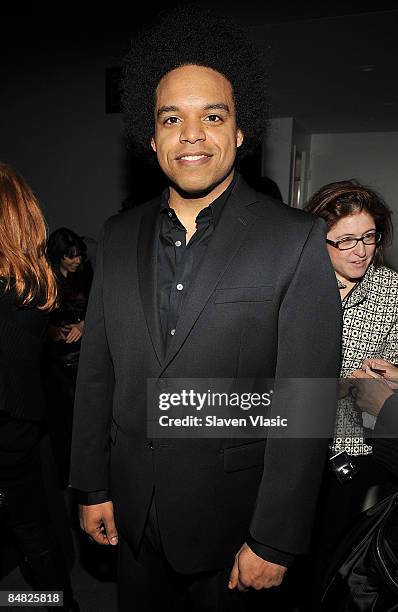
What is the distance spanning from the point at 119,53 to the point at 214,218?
3306 mm

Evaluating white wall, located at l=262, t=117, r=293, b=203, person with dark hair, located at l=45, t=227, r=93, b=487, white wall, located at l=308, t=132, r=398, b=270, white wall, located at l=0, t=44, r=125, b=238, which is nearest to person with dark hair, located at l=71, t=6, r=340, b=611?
person with dark hair, located at l=45, t=227, r=93, b=487

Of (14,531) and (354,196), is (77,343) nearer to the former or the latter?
(14,531)

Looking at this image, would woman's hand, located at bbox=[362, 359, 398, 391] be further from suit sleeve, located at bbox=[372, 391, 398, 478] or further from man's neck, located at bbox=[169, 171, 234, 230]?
man's neck, located at bbox=[169, 171, 234, 230]

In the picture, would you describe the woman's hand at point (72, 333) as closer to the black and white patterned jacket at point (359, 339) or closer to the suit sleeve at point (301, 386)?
the black and white patterned jacket at point (359, 339)

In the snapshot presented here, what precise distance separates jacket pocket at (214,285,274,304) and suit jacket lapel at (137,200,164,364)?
6.9 inches

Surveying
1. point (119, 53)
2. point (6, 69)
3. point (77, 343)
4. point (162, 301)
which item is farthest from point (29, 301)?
point (6, 69)

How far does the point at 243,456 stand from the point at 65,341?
7.46ft

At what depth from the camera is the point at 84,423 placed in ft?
4.85

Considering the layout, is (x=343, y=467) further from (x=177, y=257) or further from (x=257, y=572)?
(x=177, y=257)

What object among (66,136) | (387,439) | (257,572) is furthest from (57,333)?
(387,439)

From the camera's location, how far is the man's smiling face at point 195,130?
4.22ft

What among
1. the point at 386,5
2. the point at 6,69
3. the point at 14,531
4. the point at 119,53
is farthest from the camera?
the point at 6,69

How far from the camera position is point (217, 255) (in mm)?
1295

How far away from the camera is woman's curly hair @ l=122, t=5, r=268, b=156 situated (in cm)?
145
